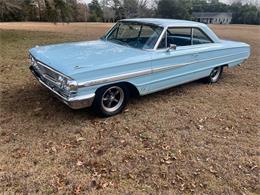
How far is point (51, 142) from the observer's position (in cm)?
351

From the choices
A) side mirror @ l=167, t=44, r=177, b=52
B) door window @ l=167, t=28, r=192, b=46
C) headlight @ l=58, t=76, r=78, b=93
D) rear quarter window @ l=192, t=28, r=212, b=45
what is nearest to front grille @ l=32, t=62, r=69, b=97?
headlight @ l=58, t=76, r=78, b=93

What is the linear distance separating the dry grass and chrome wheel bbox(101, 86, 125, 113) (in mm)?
221

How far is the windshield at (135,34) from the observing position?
4766 millimetres

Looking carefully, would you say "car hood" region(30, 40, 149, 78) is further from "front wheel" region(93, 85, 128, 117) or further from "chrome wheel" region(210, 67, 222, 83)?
"chrome wheel" region(210, 67, 222, 83)

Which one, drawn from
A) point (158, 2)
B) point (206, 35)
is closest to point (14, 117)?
point (206, 35)

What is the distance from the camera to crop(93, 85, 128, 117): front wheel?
399 centimetres

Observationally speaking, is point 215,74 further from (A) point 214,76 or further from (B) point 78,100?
(B) point 78,100

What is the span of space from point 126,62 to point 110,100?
71 centimetres

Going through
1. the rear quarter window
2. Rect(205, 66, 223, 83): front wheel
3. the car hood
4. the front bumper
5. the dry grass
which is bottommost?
the dry grass

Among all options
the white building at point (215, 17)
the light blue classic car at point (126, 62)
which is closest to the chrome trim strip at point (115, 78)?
the light blue classic car at point (126, 62)

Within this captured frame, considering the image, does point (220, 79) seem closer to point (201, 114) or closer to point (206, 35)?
point (206, 35)

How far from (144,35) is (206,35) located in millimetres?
1696

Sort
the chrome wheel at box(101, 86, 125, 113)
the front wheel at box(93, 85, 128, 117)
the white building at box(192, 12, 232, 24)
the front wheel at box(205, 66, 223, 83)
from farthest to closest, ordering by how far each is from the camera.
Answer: the white building at box(192, 12, 232, 24), the front wheel at box(205, 66, 223, 83), the chrome wheel at box(101, 86, 125, 113), the front wheel at box(93, 85, 128, 117)

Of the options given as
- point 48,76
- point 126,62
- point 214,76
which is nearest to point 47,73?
point 48,76
